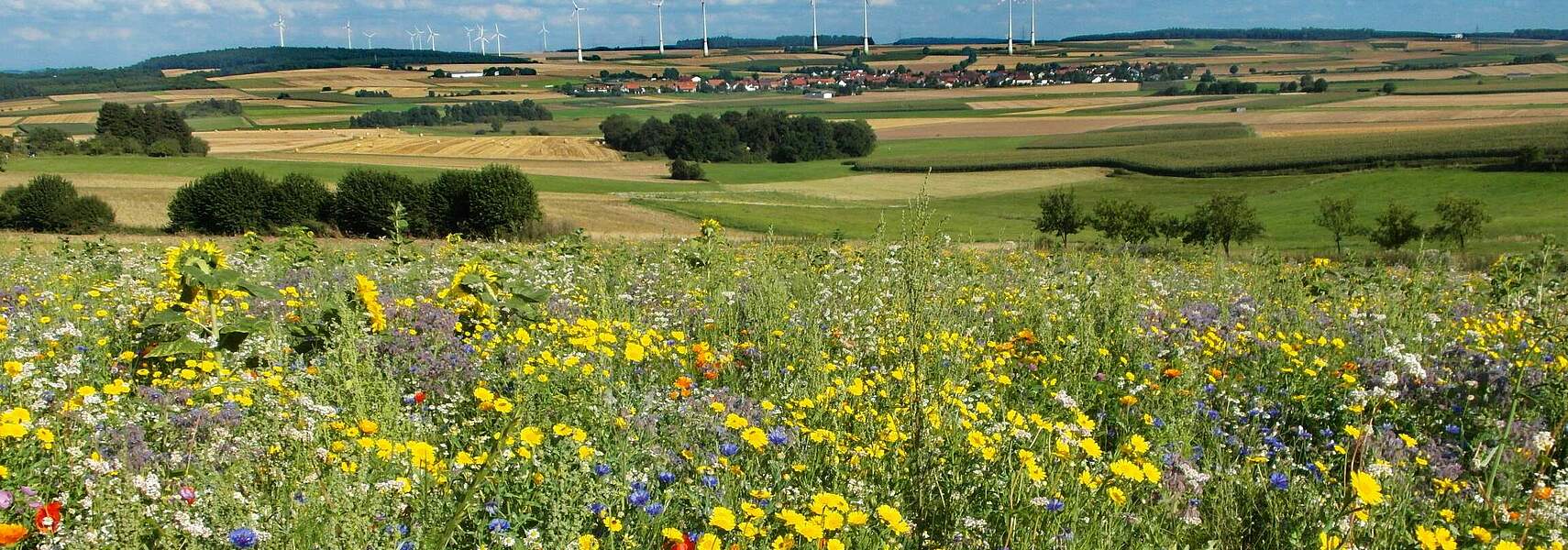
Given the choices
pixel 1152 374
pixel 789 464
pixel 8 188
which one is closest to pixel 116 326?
pixel 789 464

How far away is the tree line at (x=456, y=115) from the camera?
124 meters

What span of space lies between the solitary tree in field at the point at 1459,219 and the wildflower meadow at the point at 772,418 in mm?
45346

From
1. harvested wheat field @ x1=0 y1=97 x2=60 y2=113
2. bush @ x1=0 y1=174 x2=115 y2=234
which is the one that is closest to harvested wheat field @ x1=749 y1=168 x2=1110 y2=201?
bush @ x1=0 y1=174 x2=115 y2=234

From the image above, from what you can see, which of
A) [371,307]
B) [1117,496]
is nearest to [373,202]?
[371,307]

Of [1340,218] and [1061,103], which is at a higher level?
[1061,103]

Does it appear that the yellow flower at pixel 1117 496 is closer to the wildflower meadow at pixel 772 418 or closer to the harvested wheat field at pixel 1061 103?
the wildflower meadow at pixel 772 418

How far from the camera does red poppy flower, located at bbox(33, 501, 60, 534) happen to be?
2777 millimetres

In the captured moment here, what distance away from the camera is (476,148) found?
325ft

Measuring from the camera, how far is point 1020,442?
13.8 feet

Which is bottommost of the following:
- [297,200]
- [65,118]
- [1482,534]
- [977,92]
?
[297,200]

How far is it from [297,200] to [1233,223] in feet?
166

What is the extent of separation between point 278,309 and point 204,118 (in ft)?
456

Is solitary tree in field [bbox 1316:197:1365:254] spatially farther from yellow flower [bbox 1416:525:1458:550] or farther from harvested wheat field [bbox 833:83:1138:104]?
harvested wheat field [bbox 833:83:1138:104]

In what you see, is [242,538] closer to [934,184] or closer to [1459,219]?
[1459,219]
